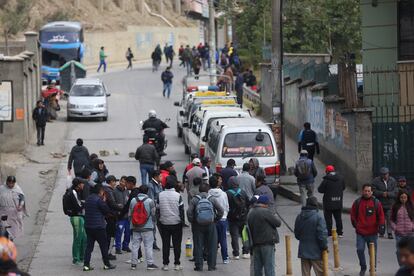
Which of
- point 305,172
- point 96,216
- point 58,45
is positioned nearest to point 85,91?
point 58,45

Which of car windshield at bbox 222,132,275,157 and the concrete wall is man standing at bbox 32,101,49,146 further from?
the concrete wall

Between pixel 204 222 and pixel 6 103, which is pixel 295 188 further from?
pixel 6 103

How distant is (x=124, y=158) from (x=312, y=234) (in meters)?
18.4

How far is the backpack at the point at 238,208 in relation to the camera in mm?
20047

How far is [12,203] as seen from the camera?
66.6ft

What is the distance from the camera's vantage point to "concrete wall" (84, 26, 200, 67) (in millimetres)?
76688

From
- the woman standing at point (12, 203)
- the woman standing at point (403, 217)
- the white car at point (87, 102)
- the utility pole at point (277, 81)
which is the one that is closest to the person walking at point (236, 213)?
the woman standing at point (403, 217)

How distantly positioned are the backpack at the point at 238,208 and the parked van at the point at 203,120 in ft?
29.1

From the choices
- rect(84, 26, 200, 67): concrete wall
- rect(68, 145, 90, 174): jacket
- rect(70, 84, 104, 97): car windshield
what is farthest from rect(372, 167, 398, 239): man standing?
rect(84, 26, 200, 67): concrete wall

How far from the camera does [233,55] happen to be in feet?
188

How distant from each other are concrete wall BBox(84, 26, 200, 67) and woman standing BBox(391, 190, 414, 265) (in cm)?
5785

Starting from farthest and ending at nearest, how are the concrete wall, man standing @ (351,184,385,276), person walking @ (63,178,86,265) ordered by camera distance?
1. the concrete wall
2. person walking @ (63,178,86,265)
3. man standing @ (351,184,385,276)

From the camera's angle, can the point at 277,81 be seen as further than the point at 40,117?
No

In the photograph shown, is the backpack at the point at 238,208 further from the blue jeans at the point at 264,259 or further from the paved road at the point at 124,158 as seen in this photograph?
the blue jeans at the point at 264,259
